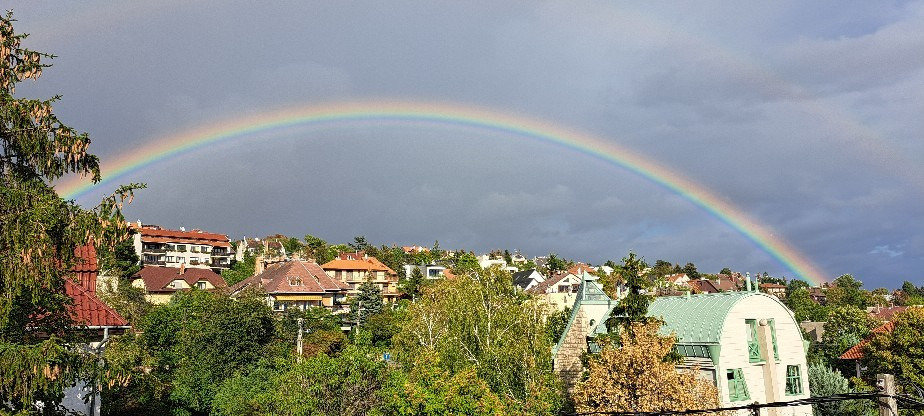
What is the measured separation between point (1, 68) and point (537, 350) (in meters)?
25.4

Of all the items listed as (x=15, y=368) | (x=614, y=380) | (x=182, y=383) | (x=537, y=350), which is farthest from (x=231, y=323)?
(x=15, y=368)

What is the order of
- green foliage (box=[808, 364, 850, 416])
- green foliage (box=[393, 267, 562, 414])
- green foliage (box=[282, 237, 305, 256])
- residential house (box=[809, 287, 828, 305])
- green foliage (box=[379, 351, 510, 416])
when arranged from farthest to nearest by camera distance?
residential house (box=[809, 287, 828, 305])
green foliage (box=[282, 237, 305, 256])
green foliage (box=[808, 364, 850, 416])
green foliage (box=[393, 267, 562, 414])
green foliage (box=[379, 351, 510, 416])

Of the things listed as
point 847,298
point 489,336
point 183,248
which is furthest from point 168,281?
point 847,298

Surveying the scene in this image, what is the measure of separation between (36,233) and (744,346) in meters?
29.4

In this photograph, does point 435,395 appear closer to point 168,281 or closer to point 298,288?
point 298,288

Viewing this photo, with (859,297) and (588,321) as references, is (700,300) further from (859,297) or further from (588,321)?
(859,297)

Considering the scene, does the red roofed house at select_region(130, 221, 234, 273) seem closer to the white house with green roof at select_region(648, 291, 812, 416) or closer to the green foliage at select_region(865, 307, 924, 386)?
the white house with green roof at select_region(648, 291, 812, 416)

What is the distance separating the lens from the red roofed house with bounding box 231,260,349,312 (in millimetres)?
79750

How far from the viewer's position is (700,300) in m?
33.2

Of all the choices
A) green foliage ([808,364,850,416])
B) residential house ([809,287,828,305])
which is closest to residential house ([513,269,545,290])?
green foliage ([808,364,850,416])

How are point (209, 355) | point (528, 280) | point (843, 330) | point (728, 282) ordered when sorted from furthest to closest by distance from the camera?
point (728, 282) < point (528, 280) < point (843, 330) < point (209, 355)

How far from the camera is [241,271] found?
399 ft

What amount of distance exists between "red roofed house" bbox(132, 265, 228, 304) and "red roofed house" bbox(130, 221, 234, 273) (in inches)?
943

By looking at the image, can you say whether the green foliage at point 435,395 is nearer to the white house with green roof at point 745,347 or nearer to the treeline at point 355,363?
the treeline at point 355,363
